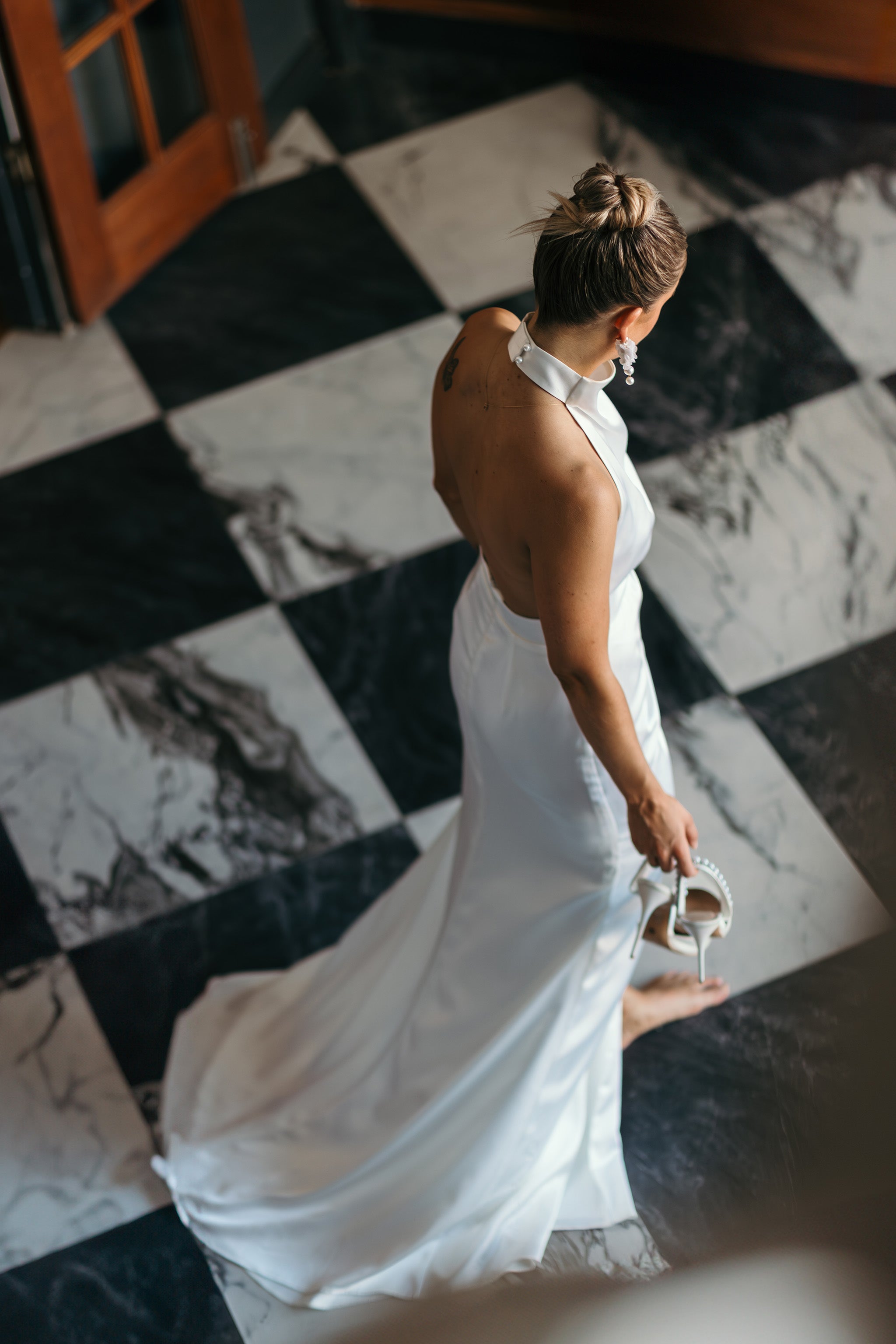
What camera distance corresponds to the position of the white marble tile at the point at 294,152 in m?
3.67

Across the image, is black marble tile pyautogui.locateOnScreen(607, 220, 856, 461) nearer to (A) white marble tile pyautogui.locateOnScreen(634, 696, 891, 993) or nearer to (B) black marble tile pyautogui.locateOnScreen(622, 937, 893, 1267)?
(A) white marble tile pyautogui.locateOnScreen(634, 696, 891, 993)

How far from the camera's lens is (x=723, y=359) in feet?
10.2

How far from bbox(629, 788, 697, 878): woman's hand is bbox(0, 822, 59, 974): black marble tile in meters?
1.34

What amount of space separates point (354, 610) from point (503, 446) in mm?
1484

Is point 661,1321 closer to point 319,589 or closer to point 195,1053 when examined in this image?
point 195,1053

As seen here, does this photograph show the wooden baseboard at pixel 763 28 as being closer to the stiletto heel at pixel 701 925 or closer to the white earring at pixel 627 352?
the white earring at pixel 627 352

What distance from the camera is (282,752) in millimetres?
2512

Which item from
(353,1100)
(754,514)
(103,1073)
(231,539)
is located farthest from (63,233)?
(353,1100)

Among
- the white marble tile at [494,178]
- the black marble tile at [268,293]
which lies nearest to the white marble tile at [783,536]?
the white marble tile at [494,178]

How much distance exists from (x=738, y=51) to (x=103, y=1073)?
3.29 m

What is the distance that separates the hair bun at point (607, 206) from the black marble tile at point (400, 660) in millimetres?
1453

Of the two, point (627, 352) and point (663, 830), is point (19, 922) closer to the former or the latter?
point (663, 830)

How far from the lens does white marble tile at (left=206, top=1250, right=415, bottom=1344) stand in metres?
1.77

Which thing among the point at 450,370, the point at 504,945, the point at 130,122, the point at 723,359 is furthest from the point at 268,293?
the point at 504,945
